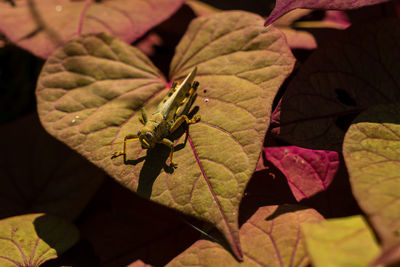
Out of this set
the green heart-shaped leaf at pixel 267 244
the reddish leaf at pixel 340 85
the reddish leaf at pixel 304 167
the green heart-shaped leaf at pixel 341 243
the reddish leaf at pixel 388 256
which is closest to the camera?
the reddish leaf at pixel 388 256

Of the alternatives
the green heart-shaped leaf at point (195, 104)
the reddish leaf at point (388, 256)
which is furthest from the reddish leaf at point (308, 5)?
the reddish leaf at point (388, 256)

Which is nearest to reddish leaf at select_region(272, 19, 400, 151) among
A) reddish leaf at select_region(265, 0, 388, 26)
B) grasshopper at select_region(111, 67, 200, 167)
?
reddish leaf at select_region(265, 0, 388, 26)

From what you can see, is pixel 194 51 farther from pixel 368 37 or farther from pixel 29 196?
pixel 29 196

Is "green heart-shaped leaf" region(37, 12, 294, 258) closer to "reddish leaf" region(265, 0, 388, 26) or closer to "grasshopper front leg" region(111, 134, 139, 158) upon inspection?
"grasshopper front leg" region(111, 134, 139, 158)

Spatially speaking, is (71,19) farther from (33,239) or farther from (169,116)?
(33,239)

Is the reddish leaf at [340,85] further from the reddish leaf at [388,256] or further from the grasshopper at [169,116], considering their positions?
the reddish leaf at [388,256]

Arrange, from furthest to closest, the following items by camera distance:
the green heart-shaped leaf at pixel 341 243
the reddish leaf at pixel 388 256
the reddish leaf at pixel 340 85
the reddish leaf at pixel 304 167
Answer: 1. the reddish leaf at pixel 304 167
2. the reddish leaf at pixel 340 85
3. the green heart-shaped leaf at pixel 341 243
4. the reddish leaf at pixel 388 256

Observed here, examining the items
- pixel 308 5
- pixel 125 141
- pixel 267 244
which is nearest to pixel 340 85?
pixel 308 5
